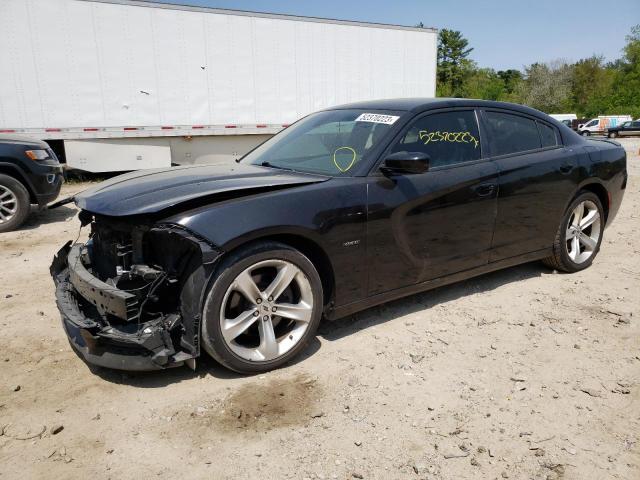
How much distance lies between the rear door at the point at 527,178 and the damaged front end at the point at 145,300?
248cm

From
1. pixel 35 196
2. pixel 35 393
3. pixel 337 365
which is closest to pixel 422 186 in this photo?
pixel 337 365

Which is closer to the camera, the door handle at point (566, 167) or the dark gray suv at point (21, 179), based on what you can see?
the door handle at point (566, 167)

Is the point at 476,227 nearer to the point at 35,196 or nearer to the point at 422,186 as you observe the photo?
the point at 422,186

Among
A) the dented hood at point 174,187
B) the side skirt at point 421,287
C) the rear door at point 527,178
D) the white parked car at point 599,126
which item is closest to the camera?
the dented hood at point 174,187

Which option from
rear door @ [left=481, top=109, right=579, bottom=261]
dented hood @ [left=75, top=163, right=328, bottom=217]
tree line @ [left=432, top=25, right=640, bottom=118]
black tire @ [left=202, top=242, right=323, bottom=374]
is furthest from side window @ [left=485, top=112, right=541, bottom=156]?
tree line @ [left=432, top=25, right=640, bottom=118]

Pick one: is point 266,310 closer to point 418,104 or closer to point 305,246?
Answer: point 305,246

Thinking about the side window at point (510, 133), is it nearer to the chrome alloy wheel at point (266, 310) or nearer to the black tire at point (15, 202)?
the chrome alloy wheel at point (266, 310)

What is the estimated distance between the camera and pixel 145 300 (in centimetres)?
272

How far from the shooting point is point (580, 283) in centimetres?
464

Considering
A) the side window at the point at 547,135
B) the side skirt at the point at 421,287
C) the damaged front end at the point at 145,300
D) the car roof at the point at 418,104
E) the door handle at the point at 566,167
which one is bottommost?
the side skirt at the point at 421,287

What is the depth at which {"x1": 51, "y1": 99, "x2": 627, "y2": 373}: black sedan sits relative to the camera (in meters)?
2.75

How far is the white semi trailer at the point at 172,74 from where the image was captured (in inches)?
410

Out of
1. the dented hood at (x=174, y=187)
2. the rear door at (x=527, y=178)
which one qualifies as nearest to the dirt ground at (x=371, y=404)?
the rear door at (x=527, y=178)

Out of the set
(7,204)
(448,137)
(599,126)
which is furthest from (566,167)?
(599,126)
